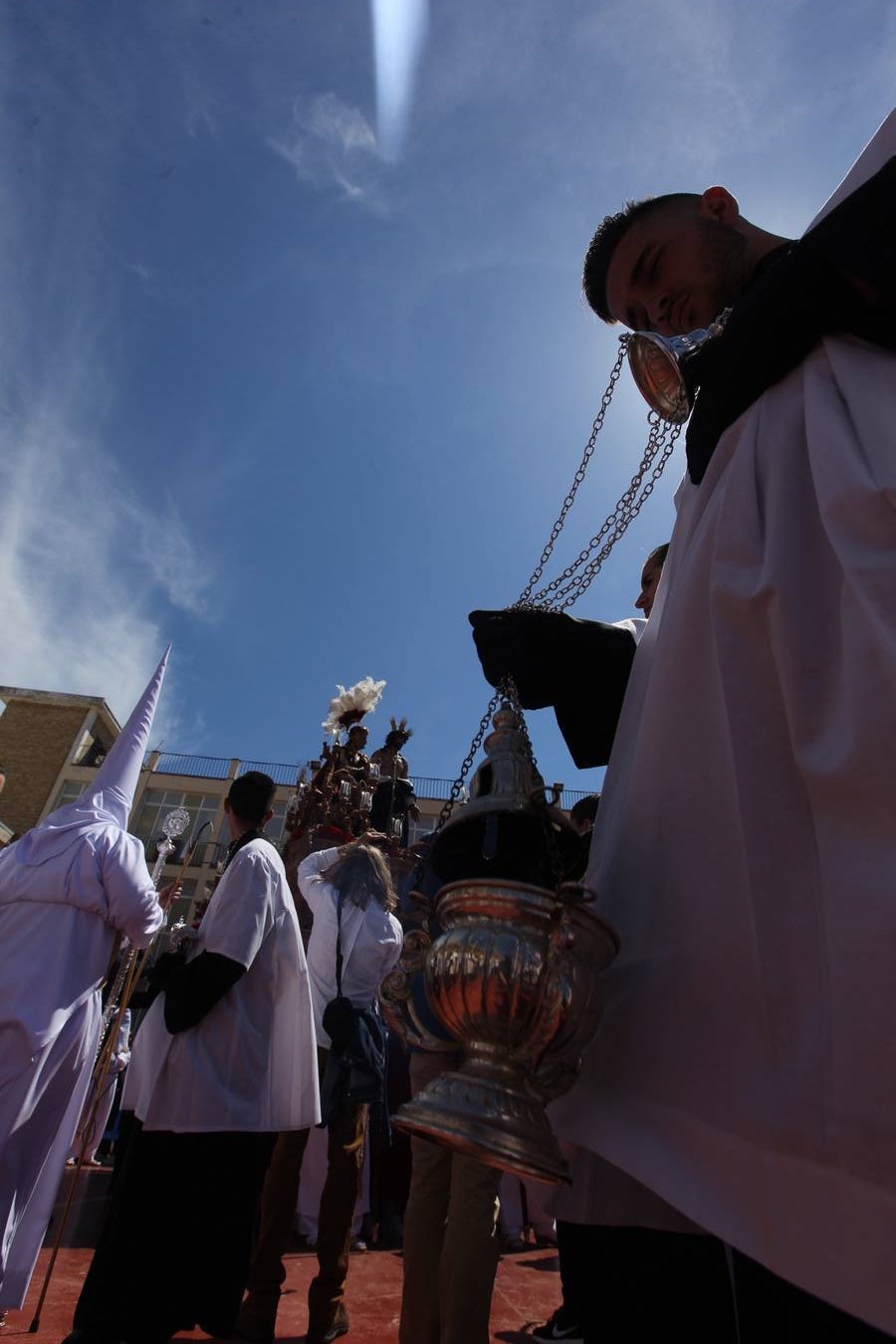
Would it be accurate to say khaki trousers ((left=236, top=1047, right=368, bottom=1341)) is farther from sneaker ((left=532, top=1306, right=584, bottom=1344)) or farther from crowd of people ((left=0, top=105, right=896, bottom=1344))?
crowd of people ((left=0, top=105, right=896, bottom=1344))

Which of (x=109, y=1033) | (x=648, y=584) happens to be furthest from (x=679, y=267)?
(x=109, y=1033)

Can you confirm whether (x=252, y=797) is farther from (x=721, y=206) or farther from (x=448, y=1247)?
(x=721, y=206)

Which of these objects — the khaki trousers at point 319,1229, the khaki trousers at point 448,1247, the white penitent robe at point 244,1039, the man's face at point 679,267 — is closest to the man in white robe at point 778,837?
the man's face at point 679,267

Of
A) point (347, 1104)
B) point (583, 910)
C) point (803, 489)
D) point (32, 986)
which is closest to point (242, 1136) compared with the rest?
point (347, 1104)

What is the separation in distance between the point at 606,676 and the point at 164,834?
15.6 ft

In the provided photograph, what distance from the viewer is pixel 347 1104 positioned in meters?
3.30

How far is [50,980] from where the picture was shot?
295 centimetres

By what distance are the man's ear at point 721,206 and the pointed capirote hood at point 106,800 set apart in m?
3.14

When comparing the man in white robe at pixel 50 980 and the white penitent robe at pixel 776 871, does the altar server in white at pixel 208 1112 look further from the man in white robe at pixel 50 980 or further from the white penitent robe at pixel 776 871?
the white penitent robe at pixel 776 871

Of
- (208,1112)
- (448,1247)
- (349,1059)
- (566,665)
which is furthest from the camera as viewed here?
(349,1059)

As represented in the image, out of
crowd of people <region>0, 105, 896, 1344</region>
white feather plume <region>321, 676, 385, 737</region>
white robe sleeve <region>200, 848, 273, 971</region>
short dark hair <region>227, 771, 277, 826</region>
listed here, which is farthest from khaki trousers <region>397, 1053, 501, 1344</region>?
white feather plume <region>321, 676, 385, 737</region>

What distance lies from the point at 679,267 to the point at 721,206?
6.4 inches

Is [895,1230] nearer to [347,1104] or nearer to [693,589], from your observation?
[693,589]

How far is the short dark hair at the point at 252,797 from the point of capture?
3.56m
